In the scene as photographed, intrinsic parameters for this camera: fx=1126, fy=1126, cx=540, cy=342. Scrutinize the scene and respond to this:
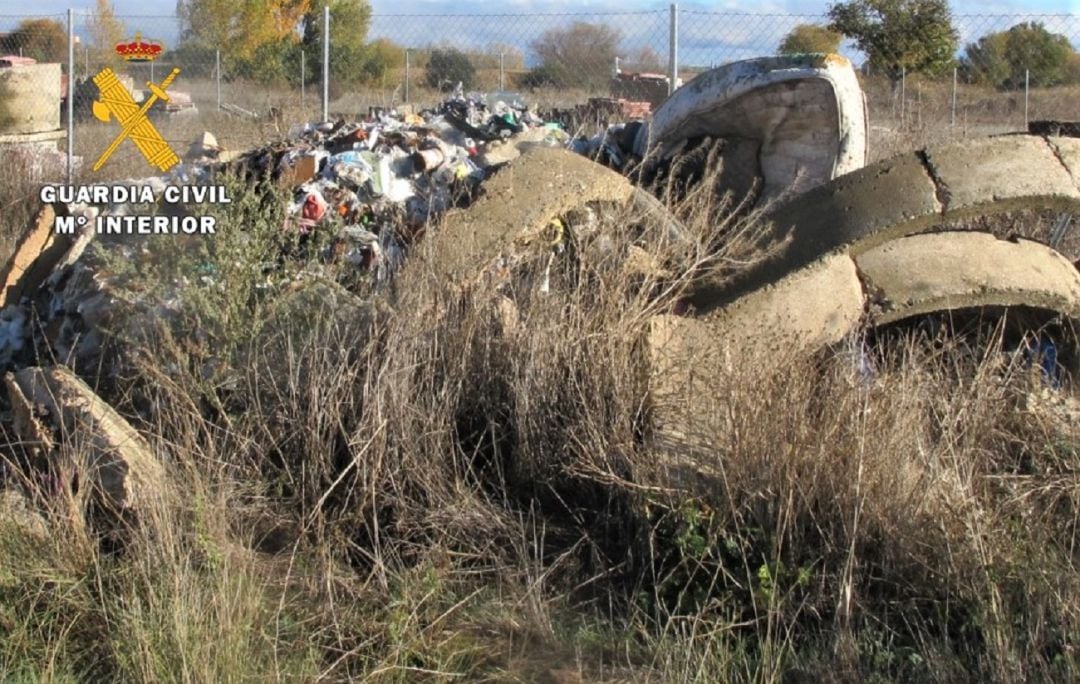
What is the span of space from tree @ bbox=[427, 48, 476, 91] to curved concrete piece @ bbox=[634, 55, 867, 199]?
7245 mm

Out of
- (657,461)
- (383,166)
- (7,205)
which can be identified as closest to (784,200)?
(383,166)

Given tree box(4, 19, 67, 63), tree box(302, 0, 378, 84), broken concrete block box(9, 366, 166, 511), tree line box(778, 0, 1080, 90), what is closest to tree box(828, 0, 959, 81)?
tree line box(778, 0, 1080, 90)

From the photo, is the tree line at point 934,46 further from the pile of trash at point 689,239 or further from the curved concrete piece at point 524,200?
the curved concrete piece at point 524,200

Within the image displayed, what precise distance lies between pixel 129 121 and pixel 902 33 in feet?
25.9

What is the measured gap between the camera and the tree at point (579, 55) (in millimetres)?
10273

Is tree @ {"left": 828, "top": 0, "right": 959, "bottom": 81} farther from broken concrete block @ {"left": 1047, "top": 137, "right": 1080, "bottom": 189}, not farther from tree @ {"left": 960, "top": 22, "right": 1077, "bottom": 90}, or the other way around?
broken concrete block @ {"left": 1047, "top": 137, "right": 1080, "bottom": 189}

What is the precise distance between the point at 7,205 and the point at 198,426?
6.64 metres

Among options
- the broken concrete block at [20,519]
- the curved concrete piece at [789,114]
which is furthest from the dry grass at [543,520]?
the curved concrete piece at [789,114]

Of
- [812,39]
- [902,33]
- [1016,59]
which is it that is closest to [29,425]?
[902,33]

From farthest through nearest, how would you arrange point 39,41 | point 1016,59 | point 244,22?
point 244,22, point 39,41, point 1016,59

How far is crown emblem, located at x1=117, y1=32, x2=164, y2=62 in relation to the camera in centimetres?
1398

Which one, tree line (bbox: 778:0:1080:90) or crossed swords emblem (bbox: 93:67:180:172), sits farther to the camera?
tree line (bbox: 778:0:1080:90)

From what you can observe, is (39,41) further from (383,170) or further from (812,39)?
(383,170)

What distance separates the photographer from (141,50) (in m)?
14.1
